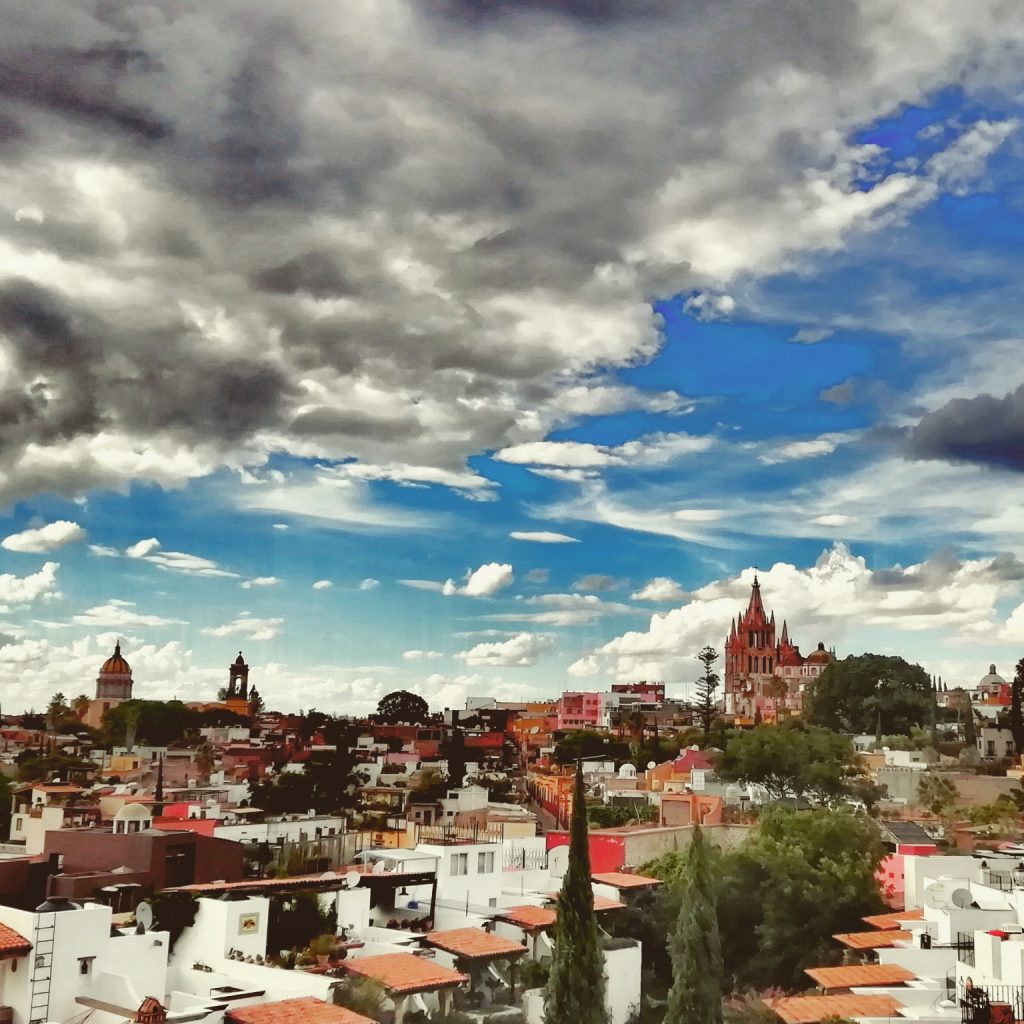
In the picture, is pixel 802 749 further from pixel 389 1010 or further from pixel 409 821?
pixel 389 1010

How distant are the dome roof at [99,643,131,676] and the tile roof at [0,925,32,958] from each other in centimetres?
2720

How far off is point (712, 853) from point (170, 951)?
6989 mm

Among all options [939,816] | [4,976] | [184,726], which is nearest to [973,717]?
[939,816]

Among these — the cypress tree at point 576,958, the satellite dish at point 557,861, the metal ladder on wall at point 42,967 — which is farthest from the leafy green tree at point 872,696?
the metal ladder on wall at point 42,967

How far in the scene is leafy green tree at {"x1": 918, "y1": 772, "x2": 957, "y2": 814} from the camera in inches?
745

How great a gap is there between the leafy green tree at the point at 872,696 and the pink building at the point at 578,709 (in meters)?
11.3

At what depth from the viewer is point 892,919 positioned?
10.3 metres

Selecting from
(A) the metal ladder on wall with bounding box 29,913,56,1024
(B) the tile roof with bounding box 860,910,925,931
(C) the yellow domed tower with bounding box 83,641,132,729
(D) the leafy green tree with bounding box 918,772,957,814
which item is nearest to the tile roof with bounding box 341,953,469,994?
(A) the metal ladder on wall with bounding box 29,913,56,1024

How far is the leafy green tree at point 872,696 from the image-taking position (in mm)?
28328

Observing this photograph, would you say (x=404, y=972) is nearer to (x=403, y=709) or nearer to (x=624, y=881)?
(x=624, y=881)

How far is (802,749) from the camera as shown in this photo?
1809 centimetres

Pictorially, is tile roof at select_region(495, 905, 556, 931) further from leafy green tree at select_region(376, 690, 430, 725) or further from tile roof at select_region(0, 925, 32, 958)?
leafy green tree at select_region(376, 690, 430, 725)

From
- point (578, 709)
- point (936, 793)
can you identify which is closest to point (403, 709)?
point (578, 709)

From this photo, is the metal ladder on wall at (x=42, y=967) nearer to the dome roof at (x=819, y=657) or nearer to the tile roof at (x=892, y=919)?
the tile roof at (x=892, y=919)
